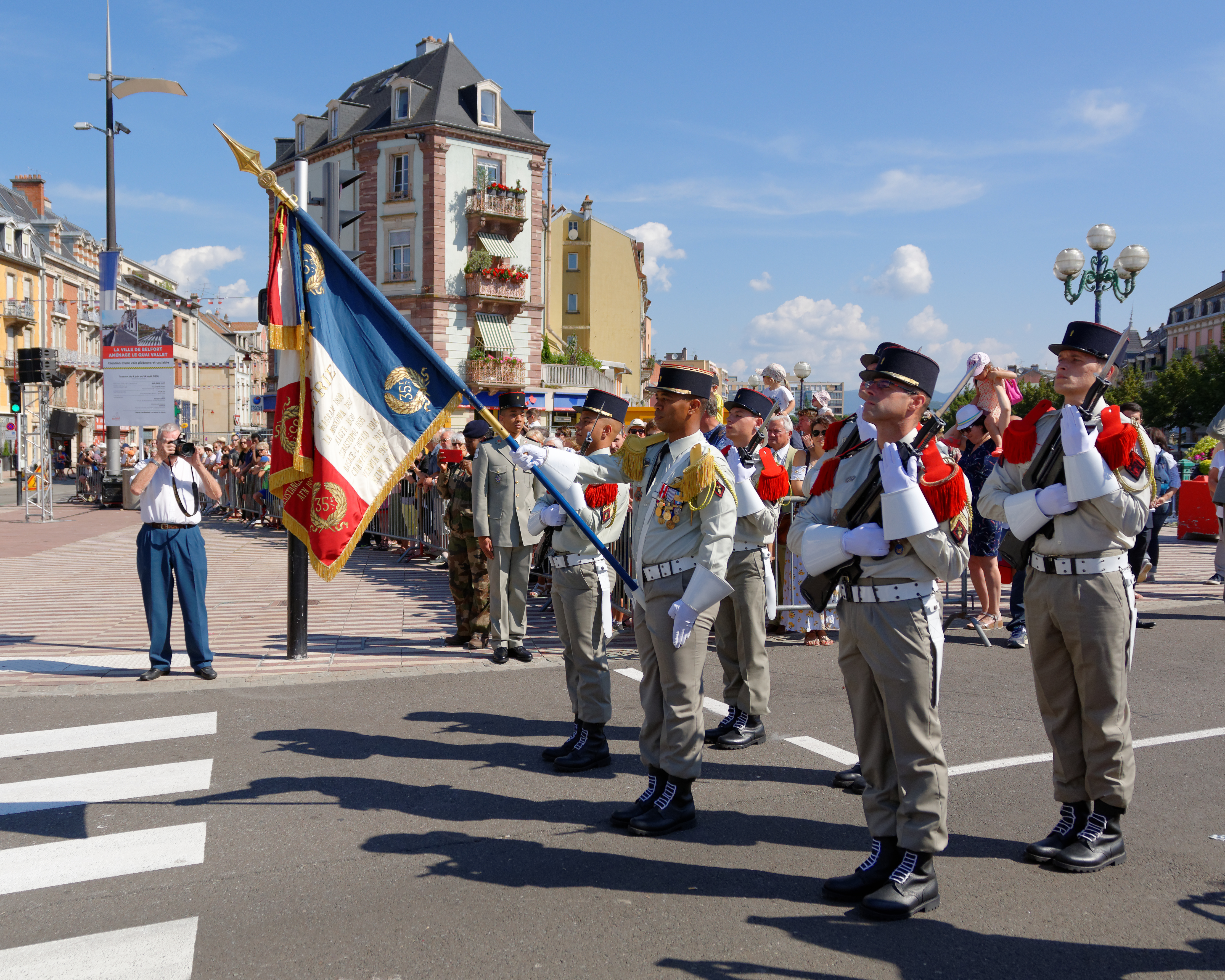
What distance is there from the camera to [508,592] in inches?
337

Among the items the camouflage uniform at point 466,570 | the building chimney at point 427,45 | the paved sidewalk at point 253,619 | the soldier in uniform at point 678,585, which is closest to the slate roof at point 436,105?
the building chimney at point 427,45

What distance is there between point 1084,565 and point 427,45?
47246 mm

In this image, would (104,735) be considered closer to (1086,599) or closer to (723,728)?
(723,728)

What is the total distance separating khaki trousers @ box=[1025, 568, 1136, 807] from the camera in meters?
4.23

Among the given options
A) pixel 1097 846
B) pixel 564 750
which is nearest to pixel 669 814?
pixel 564 750

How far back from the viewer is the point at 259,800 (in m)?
5.02

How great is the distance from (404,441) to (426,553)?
9403 mm

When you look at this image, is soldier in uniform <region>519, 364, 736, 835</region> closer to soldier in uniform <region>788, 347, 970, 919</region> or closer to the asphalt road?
the asphalt road

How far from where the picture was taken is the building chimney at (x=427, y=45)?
149 feet

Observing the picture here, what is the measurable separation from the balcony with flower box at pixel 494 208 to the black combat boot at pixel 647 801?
3893 centimetres

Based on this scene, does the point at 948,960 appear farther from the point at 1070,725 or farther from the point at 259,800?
the point at 259,800

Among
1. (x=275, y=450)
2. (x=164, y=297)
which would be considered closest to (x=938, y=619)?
(x=275, y=450)

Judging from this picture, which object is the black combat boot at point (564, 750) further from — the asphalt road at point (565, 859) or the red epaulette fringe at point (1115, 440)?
the red epaulette fringe at point (1115, 440)

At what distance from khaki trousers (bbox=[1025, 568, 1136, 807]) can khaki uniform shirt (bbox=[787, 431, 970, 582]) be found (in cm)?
63
